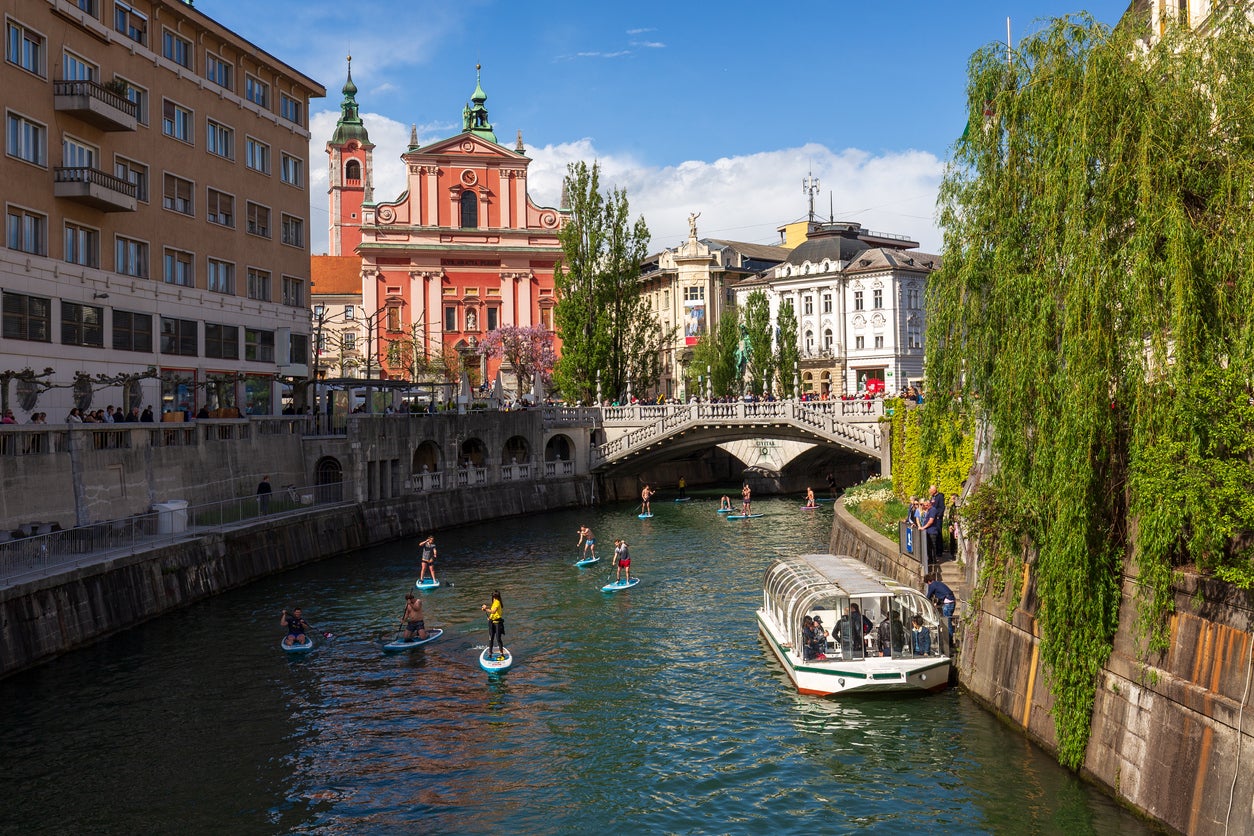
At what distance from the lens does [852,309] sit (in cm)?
11294

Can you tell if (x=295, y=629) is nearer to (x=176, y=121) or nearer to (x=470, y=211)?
(x=176, y=121)

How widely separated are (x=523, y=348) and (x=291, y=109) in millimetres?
41800

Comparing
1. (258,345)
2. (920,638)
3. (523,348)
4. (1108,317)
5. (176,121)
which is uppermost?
(176,121)

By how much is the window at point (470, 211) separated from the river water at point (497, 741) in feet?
231

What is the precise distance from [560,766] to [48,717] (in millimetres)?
11715

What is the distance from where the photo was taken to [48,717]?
26062mm

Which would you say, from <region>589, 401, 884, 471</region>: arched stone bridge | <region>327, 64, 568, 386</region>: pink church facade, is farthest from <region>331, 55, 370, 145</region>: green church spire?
<region>589, 401, 884, 471</region>: arched stone bridge

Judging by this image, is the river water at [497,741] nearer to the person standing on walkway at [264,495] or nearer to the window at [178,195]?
the person standing on walkway at [264,495]

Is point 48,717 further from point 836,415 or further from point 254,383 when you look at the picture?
point 836,415

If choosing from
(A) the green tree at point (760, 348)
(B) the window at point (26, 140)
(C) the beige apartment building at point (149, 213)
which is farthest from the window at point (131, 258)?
(A) the green tree at point (760, 348)

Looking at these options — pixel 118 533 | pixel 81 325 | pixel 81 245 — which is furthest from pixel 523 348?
pixel 118 533

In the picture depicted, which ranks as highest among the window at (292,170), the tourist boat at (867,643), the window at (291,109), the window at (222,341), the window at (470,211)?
the window at (470,211)

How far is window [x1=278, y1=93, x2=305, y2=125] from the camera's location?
201 ft

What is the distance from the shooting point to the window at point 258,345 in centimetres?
5822
